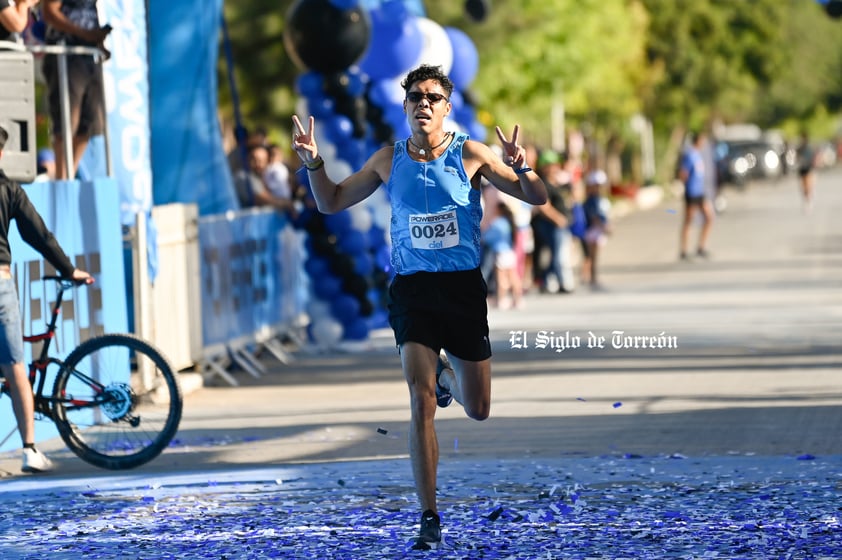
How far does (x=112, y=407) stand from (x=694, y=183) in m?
18.7

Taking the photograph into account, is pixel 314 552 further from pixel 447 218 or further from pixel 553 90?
pixel 553 90

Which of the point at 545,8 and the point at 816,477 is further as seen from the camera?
the point at 545,8

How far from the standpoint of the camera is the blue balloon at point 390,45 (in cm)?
1777

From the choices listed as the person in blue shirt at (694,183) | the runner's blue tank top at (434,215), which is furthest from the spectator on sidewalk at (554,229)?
the runner's blue tank top at (434,215)

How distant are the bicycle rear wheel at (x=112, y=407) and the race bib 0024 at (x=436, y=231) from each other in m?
2.54

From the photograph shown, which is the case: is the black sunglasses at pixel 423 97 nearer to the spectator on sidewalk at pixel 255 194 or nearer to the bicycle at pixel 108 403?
the bicycle at pixel 108 403

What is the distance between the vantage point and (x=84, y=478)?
9555 mm

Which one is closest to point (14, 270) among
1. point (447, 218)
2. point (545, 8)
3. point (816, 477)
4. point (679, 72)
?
point (447, 218)

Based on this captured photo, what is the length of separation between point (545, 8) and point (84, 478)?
35.7 metres

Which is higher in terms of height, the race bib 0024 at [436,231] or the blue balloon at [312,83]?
the blue balloon at [312,83]

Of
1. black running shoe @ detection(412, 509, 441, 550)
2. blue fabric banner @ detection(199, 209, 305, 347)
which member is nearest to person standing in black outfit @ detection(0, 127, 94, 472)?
black running shoe @ detection(412, 509, 441, 550)

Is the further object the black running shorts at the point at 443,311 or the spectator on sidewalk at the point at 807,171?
the spectator on sidewalk at the point at 807,171

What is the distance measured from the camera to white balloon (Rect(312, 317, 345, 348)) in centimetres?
1670

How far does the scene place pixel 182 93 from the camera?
14836 millimetres
